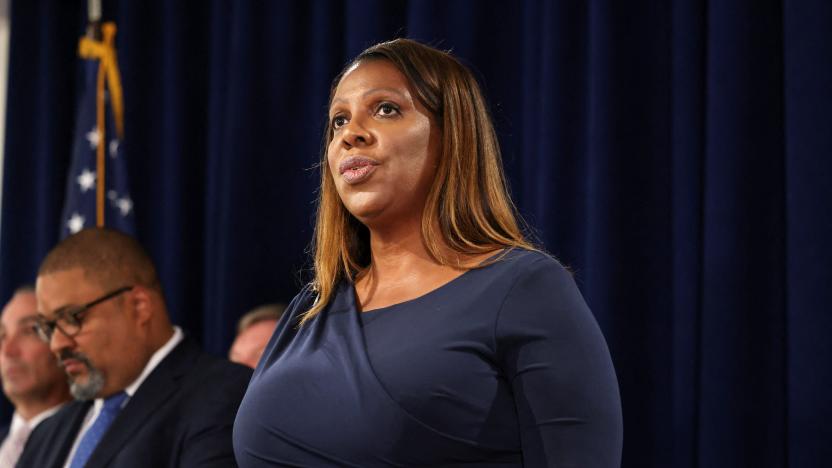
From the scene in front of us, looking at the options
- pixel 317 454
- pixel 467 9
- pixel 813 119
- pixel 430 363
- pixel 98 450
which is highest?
pixel 467 9

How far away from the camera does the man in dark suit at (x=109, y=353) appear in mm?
2098

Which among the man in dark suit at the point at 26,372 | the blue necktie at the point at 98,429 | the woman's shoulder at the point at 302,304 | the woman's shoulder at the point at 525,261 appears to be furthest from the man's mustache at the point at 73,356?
the woman's shoulder at the point at 525,261

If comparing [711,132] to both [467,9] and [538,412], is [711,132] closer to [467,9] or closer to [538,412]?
[467,9]

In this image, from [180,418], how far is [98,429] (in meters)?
0.34

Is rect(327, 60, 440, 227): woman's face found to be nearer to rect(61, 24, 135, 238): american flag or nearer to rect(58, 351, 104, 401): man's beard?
rect(58, 351, 104, 401): man's beard

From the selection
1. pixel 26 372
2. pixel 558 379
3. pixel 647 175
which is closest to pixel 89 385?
pixel 26 372

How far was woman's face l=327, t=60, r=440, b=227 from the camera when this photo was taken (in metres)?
1.22

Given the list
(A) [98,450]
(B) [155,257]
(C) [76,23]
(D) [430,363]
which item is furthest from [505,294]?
(C) [76,23]

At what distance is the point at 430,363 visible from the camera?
1.09 metres

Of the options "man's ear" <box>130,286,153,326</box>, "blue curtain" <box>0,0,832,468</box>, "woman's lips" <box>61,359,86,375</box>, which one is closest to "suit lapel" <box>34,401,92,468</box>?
"woman's lips" <box>61,359,86,375</box>

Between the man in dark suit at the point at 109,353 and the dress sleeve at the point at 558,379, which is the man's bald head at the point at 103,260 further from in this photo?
the dress sleeve at the point at 558,379

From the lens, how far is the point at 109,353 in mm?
2338

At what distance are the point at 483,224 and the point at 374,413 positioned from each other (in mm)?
268

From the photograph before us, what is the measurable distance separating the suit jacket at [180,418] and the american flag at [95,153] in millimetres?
1464
